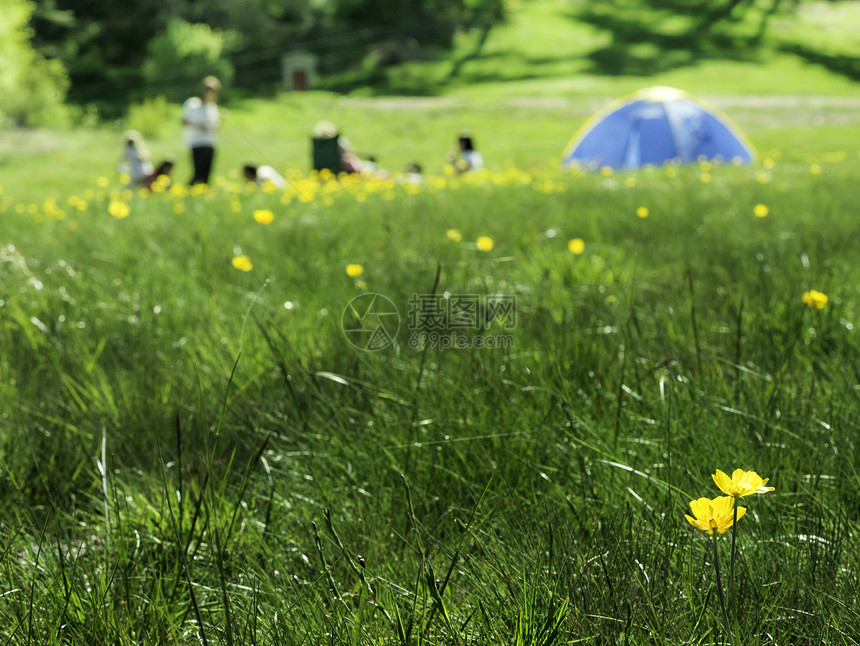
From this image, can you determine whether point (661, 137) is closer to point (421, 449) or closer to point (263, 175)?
point (263, 175)

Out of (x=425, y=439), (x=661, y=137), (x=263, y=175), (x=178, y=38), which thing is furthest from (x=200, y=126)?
(x=178, y=38)

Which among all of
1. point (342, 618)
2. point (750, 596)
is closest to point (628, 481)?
point (750, 596)

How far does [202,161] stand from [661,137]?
762 centimetres

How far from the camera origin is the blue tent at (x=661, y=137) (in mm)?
12508

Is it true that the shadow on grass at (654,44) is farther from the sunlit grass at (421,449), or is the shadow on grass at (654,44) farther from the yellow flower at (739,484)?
the yellow flower at (739,484)

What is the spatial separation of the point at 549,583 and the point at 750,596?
0.30 m

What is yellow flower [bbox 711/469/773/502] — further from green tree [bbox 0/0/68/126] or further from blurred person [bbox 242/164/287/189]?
green tree [bbox 0/0/68/126]

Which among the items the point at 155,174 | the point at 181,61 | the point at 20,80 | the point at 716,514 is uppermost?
the point at 181,61

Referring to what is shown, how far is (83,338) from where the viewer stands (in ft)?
7.83

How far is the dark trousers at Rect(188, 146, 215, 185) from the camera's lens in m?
10.7

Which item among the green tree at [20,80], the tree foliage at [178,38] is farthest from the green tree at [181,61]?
the green tree at [20,80]

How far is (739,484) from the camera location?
90 centimetres

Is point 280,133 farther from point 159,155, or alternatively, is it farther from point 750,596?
point 750,596

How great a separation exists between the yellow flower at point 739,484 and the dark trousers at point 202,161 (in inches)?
423
